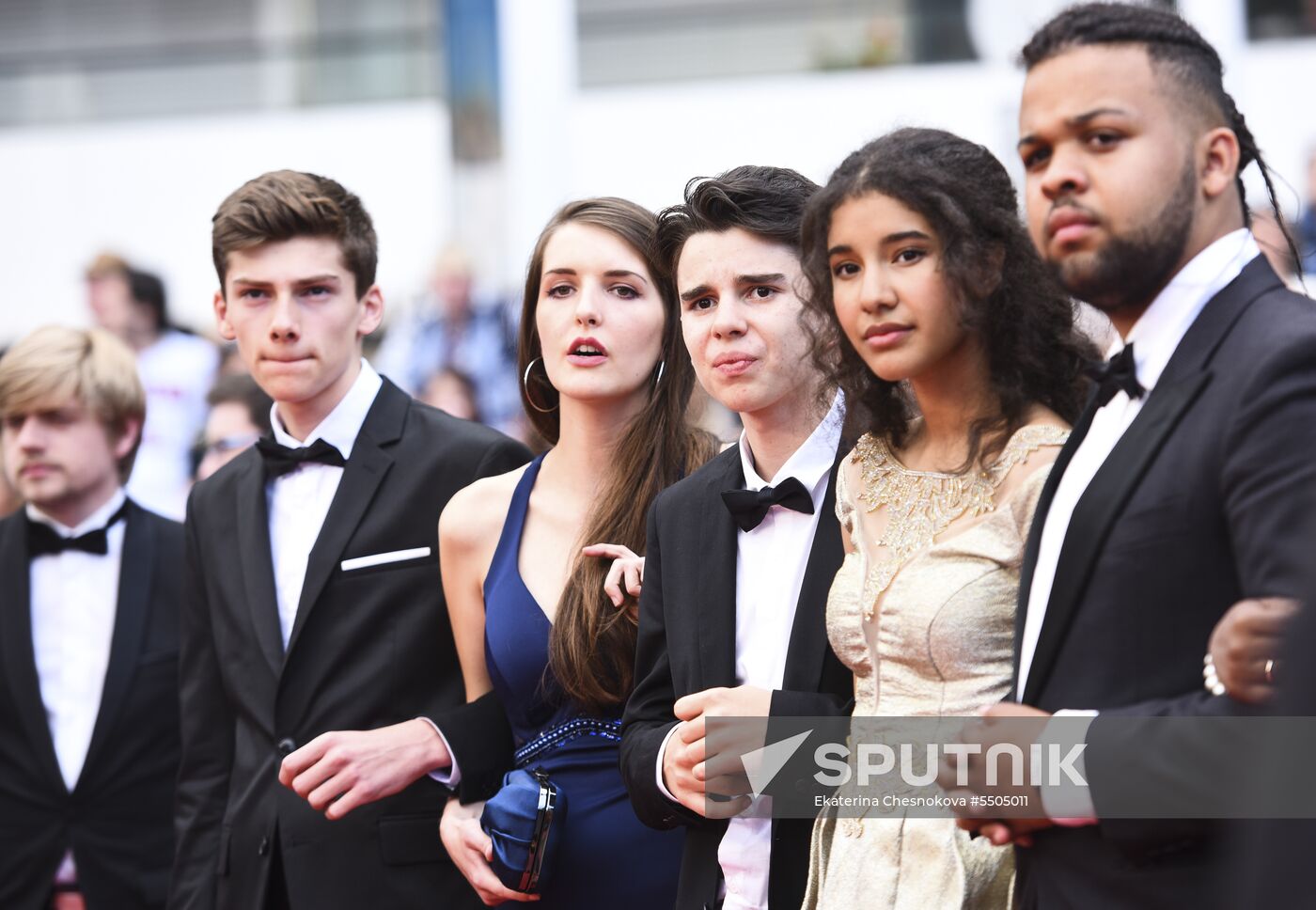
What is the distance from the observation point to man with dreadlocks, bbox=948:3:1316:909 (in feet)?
6.55

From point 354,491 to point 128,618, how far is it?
39.6 inches

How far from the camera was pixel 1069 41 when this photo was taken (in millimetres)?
2240

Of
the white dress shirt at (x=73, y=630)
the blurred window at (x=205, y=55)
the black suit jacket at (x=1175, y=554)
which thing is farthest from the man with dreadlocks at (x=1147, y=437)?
the blurred window at (x=205, y=55)

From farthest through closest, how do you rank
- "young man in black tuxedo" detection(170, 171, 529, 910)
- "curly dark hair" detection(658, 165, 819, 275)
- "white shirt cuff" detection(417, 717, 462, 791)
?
"young man in black tuxedo" detection(170, 171, 529, 910) → "white shirt cuff" detection(417, 717, 462, 791) → "curly dark hair" detection(658, 165, 819, 275)

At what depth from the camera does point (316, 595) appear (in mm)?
3684

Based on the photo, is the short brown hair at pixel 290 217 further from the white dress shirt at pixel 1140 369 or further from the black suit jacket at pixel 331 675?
the white dress shirt at pixel 1140 369

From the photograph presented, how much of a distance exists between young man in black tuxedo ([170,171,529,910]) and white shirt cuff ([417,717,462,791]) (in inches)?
0.6

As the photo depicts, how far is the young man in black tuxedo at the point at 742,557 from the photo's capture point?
A: 276 cm

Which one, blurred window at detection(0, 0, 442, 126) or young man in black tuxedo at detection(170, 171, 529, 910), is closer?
young man in black tuxedo at detection(170, 171, 529, 910)

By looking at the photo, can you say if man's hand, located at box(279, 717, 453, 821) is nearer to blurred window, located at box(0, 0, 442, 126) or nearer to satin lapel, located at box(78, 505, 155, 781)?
satin lapel, located at box(78, 505, 155, 781)

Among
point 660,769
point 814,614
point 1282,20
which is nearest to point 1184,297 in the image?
point 814,614

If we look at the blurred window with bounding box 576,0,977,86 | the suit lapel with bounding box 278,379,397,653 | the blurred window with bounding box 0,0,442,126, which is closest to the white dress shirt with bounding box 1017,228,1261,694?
the suit lapel with bounding box 278,379,397,653

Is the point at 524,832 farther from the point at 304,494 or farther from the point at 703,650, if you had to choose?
the point at 304,494

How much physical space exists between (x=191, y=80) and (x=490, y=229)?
A: 3982 millimetres
